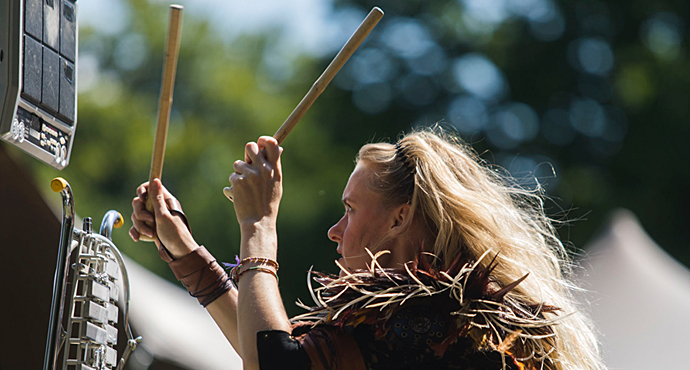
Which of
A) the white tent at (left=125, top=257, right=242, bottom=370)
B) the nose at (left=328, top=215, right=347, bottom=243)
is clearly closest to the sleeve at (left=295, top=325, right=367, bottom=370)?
the nose at (left=328, top=215, right=347, bottom=243)

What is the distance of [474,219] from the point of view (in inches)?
71.7

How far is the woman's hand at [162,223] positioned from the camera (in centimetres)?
206

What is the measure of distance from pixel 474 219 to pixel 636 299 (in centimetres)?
323

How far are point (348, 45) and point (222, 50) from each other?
1381 centimetres

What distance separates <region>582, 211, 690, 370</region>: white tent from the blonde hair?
6.52 ft

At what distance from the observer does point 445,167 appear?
1925mm

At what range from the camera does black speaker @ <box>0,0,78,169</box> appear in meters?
1.55

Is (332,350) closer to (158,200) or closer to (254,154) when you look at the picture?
(254,154)

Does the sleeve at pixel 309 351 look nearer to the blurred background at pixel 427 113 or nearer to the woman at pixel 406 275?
the woman at pixel 406 275

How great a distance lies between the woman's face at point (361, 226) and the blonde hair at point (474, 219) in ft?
0.10

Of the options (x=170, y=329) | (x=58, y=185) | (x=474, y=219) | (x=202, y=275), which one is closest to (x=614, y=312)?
(x=170, y=329)

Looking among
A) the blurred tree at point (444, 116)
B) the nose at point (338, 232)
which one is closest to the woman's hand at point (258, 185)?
the nose at point (338, 232)

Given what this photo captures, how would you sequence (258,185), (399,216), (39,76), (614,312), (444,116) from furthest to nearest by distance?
(444,116), (614,312), (399,216), (258,185), (39,76)

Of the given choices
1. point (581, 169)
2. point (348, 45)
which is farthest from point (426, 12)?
point (348, 45)
